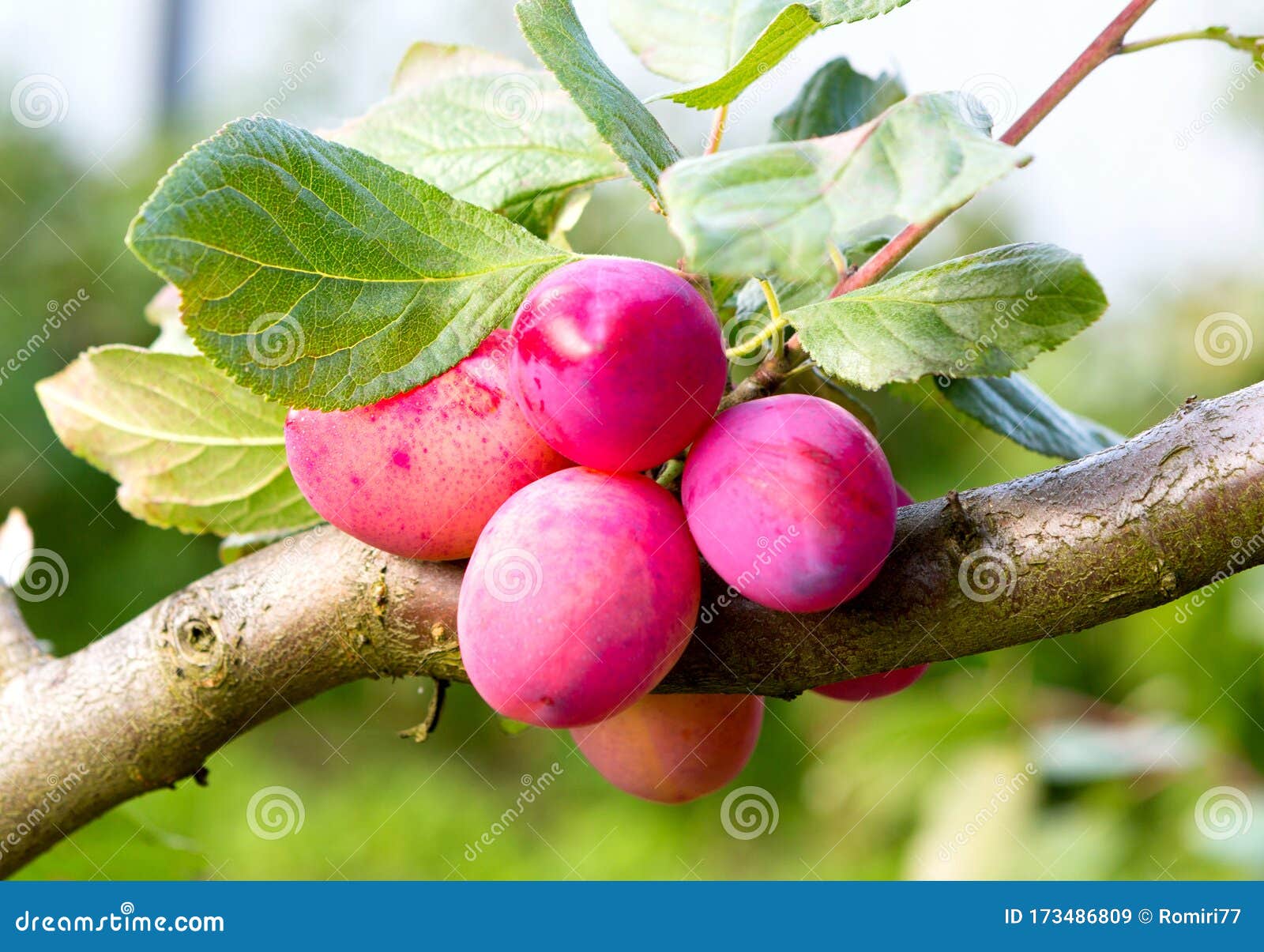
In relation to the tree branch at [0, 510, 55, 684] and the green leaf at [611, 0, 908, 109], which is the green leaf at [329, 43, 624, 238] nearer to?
the green leaf at [611, 0, 908, 109]

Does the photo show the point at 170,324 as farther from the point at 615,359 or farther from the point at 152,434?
the point at 615,359

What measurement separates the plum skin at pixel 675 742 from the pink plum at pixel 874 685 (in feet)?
0.12

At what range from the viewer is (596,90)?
0.34m

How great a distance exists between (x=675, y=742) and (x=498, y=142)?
26cm

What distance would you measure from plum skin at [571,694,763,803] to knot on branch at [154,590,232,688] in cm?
17

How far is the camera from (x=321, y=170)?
32 centimetres

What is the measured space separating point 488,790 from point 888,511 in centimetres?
210

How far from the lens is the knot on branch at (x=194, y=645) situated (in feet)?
1.50

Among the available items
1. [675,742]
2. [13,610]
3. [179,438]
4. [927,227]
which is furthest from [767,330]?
[13,610]

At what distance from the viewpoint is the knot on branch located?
458 mm

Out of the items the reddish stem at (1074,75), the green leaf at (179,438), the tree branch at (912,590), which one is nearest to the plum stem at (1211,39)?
the reddish stem at (1074,75)

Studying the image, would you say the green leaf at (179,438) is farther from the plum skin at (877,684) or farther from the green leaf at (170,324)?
the plum skin at (877,684)

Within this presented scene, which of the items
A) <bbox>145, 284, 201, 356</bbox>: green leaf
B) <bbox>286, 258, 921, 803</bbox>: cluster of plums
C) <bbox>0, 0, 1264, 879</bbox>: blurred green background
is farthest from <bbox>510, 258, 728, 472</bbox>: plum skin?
<bbox>0, 0, 1264, 879</bbox>: blurred green background

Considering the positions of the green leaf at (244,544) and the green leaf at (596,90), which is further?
the green leaf at (244,544)
